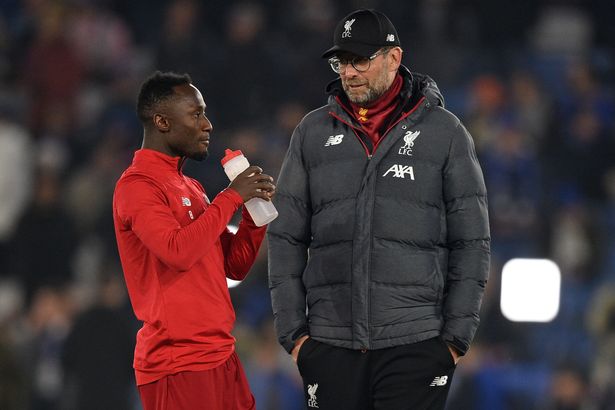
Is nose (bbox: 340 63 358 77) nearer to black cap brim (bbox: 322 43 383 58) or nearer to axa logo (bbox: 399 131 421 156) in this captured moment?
black cap brim (bbox: 322 43 383 58)

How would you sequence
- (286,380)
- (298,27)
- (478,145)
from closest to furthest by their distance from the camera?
(286,380)
(478,145)
(298,27)

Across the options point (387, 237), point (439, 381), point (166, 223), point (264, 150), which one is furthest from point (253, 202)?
point (264, 150)

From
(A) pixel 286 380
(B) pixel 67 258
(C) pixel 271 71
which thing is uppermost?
(C) pixel 271 71

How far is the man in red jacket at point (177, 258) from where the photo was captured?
362 cm

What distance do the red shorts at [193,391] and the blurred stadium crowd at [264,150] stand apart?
4.26m

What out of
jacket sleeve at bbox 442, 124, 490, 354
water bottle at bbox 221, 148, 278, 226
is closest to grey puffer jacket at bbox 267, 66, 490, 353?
jacket sleeve at bbox 442, 124, 490, 354

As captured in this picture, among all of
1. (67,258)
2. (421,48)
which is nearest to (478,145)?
(421,48)

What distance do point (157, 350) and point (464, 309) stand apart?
98 cm

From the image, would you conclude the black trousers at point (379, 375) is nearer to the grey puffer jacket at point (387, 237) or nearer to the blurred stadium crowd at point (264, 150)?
the grey puffer jacket at point (387, 237)

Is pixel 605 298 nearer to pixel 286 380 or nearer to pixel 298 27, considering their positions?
pixel 286 380

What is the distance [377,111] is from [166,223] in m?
0.82

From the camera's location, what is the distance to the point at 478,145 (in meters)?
8.93

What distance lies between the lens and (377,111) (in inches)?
154

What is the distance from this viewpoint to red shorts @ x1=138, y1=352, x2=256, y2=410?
3.65 meters
